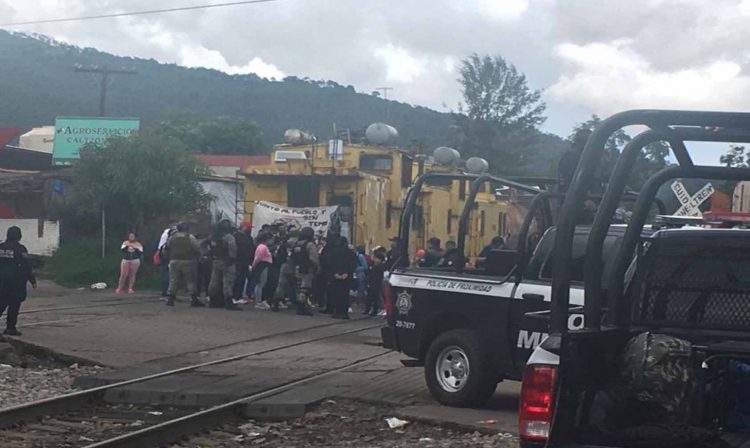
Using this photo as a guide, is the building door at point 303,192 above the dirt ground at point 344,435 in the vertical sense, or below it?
above

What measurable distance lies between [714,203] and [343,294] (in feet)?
31.9

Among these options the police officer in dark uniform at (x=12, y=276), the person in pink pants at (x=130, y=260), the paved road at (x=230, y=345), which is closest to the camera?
the paved road at (x=230, y=345)

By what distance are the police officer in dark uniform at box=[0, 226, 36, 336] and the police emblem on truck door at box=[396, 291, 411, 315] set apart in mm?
6239

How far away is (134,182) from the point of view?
35.4m

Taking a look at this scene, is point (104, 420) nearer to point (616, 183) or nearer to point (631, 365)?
point (631, 365)

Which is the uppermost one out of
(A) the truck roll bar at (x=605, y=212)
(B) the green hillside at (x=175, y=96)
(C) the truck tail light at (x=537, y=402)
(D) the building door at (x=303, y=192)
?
(B) the green hillside at (x=175, y=96)

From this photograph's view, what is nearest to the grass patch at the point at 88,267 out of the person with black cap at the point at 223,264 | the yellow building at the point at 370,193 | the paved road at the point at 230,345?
the yellow building at the point at 370,193

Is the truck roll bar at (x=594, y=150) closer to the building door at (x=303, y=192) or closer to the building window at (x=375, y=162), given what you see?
the building door at (x=303, y=192)

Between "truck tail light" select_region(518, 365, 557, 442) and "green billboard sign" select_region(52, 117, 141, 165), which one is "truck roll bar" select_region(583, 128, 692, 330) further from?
"green billboard sign" select_region(52, 117, 141, 165)

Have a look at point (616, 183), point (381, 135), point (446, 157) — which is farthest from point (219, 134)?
point (616, 183)

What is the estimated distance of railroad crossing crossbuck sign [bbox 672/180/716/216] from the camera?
15039 millimetres

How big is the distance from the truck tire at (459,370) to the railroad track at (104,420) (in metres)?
1.77

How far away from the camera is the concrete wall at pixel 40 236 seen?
35.6 m

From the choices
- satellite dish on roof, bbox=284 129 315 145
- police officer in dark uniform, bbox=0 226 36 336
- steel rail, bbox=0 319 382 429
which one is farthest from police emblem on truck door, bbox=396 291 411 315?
satellite dish on roof, bbox=284 129 315 145
